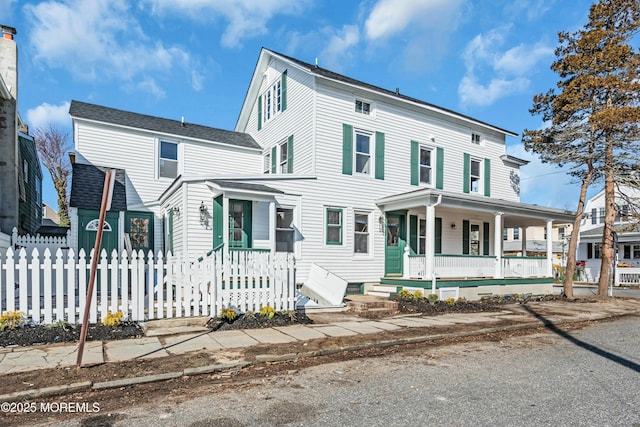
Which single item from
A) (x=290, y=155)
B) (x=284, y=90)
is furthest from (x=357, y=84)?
(x=290, y=155)

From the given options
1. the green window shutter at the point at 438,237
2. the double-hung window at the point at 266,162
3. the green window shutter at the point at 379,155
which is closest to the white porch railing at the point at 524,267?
the green window shutter at the point at 438,237

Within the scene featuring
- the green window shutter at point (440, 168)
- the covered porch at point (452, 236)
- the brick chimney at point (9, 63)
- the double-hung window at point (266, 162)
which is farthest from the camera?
the double-hung window at point (266, 162)

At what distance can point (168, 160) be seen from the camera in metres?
14.2

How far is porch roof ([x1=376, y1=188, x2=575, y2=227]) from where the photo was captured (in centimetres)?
1209

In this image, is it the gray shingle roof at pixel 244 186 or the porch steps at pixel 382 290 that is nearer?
the gray shingle roof at pixel 244 186

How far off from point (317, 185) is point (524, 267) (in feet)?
29.4

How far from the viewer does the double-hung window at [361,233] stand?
13242mm

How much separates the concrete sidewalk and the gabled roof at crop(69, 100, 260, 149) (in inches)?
350

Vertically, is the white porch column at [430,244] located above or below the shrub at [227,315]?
above

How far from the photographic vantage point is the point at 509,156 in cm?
1769

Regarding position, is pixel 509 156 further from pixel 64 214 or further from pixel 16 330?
pixel 64 214

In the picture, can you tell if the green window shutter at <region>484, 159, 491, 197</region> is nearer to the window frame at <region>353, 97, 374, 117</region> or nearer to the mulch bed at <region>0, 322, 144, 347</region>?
the window frame at <region>353, 97, 374, 117</region>

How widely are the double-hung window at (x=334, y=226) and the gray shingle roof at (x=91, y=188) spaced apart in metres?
6.75

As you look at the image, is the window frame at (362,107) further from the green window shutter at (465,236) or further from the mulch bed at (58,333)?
the mulch bed at (58,333)
